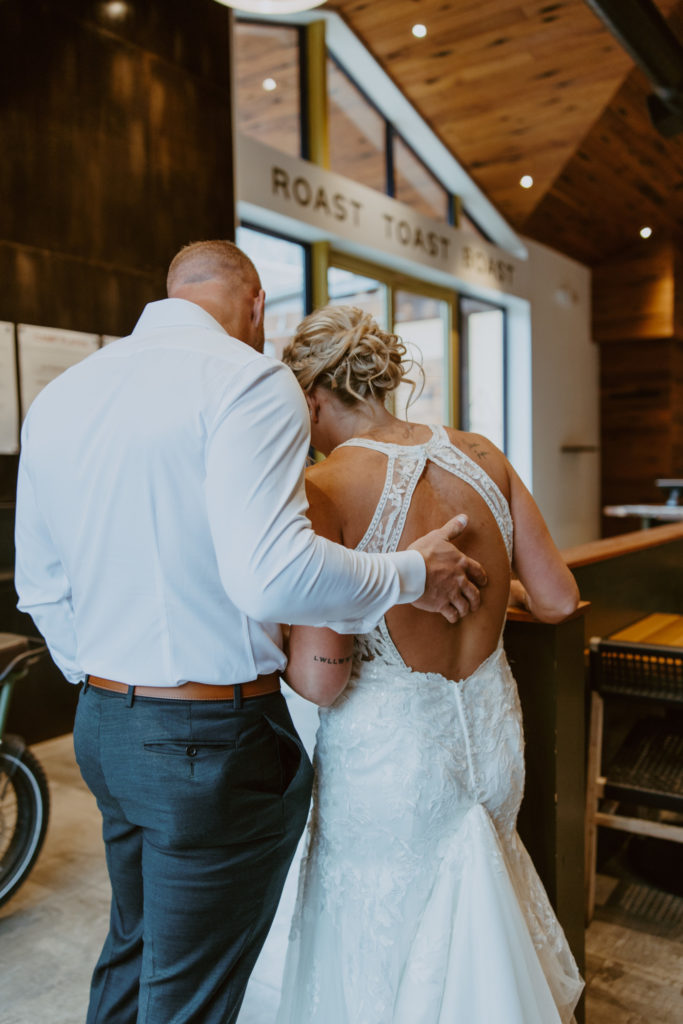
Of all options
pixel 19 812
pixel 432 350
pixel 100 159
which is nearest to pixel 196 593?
pixel 19 812

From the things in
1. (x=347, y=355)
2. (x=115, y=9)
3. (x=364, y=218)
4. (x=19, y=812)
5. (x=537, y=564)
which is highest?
(x=115, y=9)

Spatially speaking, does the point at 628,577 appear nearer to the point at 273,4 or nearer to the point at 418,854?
the point at 418,854

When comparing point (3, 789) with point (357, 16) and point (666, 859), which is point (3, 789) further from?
point (357, 16)

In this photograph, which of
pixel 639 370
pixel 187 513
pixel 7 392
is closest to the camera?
pixel 187 513

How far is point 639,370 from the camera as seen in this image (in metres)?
10.8

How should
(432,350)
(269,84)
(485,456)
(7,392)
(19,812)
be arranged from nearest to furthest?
(485,456)
(19,812)
(7,392)
(269,84)
(432,350)

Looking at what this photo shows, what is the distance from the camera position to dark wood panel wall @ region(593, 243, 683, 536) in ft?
34.3

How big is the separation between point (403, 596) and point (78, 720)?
0.58 m

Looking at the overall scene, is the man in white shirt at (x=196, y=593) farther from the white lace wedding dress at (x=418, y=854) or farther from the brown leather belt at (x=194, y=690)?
the white lace wedding dress at (x=418, y=854)

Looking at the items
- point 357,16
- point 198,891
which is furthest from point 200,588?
point 357,16

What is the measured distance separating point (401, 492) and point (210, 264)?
0.49 metres

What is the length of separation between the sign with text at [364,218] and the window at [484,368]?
0.39m

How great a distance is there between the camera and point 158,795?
4.15 feet

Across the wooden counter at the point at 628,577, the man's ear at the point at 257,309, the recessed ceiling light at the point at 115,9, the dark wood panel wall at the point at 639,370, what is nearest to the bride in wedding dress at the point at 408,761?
the man's ear at the point at 257,309
